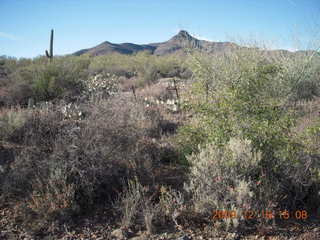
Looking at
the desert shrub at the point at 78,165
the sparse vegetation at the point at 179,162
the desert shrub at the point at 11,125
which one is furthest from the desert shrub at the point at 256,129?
the desert shrub at the point at 11,125

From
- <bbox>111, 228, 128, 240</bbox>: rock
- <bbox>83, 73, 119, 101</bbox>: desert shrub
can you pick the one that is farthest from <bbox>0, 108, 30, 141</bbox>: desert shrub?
<bbox>111, 228, 128, 240</bbox>: rock

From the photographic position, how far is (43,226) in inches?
137

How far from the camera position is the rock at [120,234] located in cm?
333

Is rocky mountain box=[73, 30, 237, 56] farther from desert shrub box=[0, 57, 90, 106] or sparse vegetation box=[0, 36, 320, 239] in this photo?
desert shrub box=[0, 57, 90, 106]

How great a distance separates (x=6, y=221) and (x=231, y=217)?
309cm

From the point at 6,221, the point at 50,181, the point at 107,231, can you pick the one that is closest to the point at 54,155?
the point at 50,181

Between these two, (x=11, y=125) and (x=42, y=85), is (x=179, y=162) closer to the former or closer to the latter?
(x=11, y=125)

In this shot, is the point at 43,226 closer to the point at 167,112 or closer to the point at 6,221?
the point at 6,221

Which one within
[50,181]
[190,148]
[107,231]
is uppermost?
[190,148]

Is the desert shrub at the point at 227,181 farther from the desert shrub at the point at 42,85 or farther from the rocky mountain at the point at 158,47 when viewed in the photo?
the desert shrub at the point at 42,85
